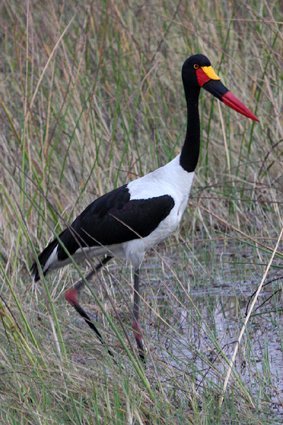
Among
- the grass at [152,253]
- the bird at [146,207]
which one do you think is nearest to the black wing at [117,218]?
the bird at [146,207]

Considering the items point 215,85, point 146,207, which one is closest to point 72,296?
point 146,207

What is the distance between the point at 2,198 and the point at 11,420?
96.7 inches

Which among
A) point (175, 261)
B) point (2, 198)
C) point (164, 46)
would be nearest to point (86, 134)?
point (2, 198)

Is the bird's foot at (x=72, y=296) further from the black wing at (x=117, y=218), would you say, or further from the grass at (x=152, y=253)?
the black wing at (x=117, y=218)

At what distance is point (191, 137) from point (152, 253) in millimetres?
1202

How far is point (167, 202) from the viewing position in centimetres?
367

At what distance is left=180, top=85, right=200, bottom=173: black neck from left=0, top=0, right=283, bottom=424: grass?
0.27 m

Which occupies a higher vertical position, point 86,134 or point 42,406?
point 86,134

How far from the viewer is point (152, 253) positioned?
4.82 metres

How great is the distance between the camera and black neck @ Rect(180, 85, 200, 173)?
12.5 ft

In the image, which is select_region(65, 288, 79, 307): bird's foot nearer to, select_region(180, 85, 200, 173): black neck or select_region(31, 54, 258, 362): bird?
select_region(31, 54, 258, 362): bird

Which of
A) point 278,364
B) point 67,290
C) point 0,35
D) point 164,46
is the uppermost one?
point 0,35

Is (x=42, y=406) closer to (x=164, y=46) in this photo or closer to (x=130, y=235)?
(x=130, y=235)

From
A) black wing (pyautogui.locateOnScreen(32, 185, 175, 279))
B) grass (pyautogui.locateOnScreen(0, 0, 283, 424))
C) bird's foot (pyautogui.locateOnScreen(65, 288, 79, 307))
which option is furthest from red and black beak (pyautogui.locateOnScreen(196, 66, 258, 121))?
bird's foot (pyautogui.locateOnScreen(65, 288, 79, 307))
